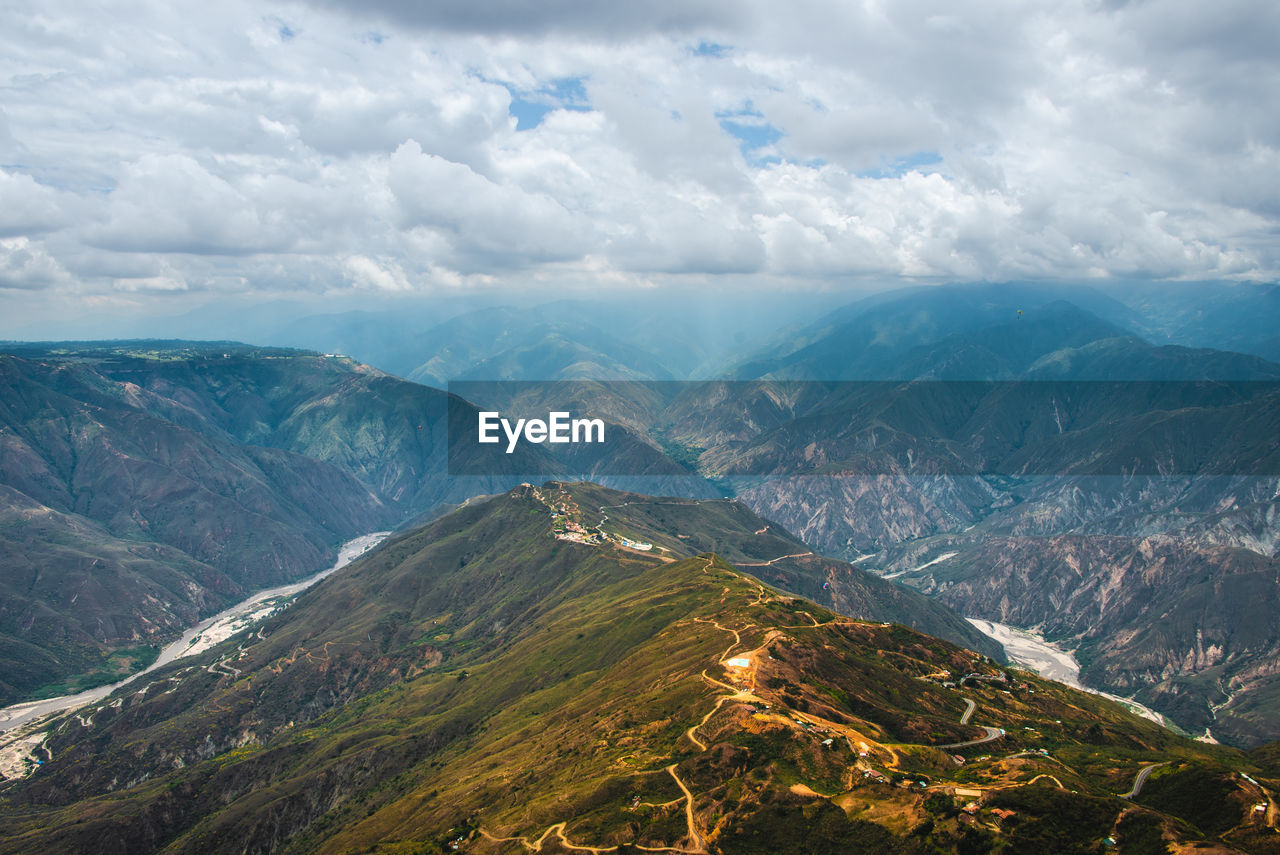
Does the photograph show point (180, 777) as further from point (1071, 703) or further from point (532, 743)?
point (1071, 703)

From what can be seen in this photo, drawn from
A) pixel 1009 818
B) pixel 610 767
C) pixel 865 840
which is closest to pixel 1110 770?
pixel 1009 818

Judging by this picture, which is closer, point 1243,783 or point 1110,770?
point 1243,783

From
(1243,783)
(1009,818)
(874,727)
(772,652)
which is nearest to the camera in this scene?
(1009,818)

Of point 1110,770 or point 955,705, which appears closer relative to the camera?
point 1110,770

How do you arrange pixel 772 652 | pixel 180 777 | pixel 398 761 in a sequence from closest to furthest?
pixel 772 652 < pixel 398 761 < pixel 180 777

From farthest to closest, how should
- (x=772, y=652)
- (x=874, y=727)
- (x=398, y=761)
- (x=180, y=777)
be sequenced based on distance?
(x=180, y=777)
(x=398, y=761)
(x=772, y=652)
(x=874, y=727)

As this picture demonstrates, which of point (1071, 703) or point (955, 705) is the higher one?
point (955, 705)

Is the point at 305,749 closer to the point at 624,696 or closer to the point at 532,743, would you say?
the point at 532,743

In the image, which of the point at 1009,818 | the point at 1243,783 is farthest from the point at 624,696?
the point at 1243,783

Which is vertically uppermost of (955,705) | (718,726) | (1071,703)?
(718,726)
